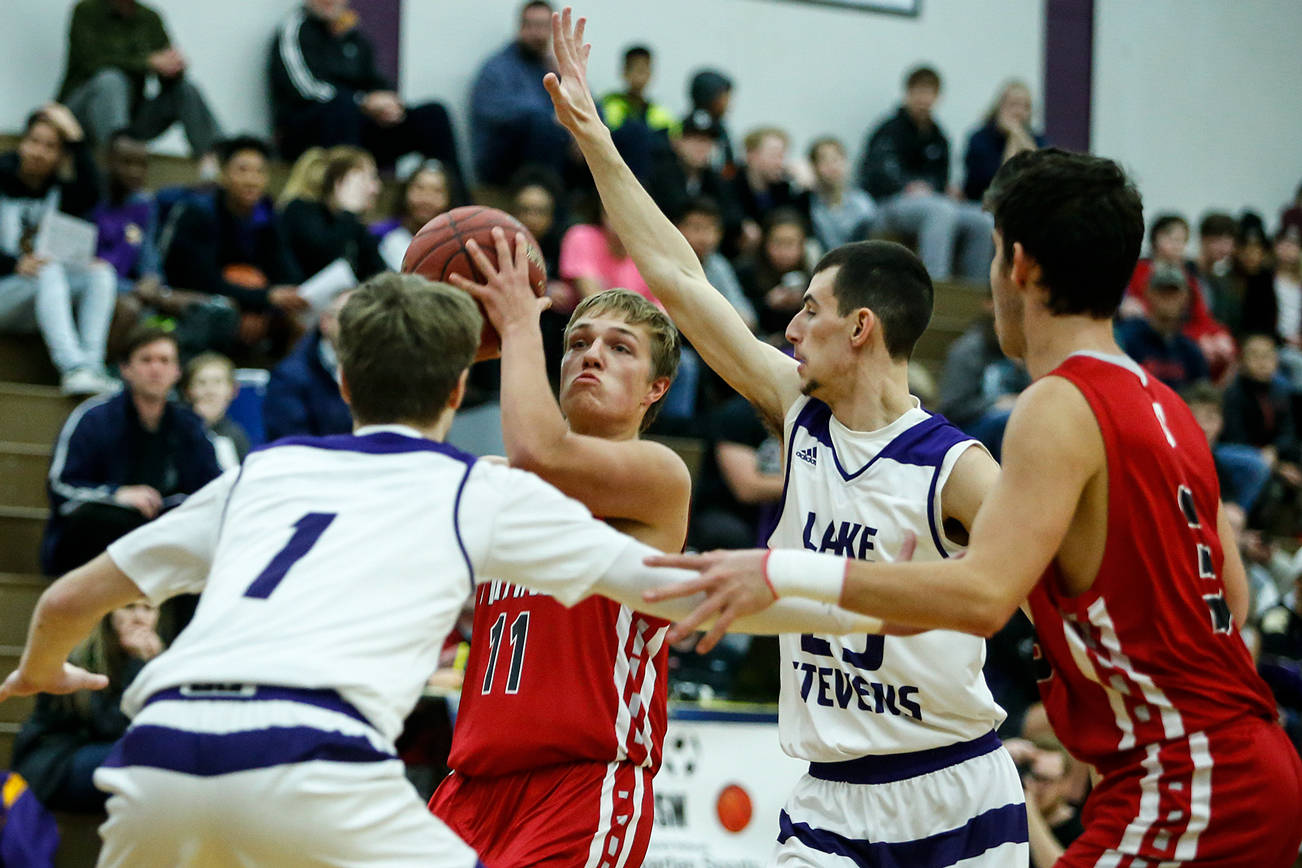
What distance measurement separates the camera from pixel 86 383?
9352 millimetres

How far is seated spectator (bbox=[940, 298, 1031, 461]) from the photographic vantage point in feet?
34.4

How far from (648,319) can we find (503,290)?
637 millimetres

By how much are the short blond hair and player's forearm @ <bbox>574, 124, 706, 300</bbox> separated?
0.16 metres

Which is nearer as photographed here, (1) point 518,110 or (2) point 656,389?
(2) point 656,389

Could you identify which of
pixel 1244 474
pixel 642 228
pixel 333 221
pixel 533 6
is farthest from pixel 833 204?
pixel 642 228

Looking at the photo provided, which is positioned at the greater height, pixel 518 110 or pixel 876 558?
pixel 518 110

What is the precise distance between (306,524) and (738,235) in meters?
9.94

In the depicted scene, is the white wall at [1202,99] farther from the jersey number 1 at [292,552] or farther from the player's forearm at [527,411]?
the jersey number 1 at [292,552]

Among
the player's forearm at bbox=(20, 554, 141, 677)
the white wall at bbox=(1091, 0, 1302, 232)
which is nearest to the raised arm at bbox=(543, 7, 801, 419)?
the player's forearm at bbox=(20, 554, 141, 677)

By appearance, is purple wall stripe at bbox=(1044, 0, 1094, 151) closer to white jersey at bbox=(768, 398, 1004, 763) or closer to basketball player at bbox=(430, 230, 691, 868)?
white jersey at bbox=(768, 398, 1004, 763)

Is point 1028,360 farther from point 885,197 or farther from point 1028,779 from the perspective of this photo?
point 885,197

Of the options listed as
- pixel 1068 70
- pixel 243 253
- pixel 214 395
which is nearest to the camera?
pixel 214 395

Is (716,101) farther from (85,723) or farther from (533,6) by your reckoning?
(85,723)

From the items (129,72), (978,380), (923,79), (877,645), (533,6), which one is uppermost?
(533,6)
